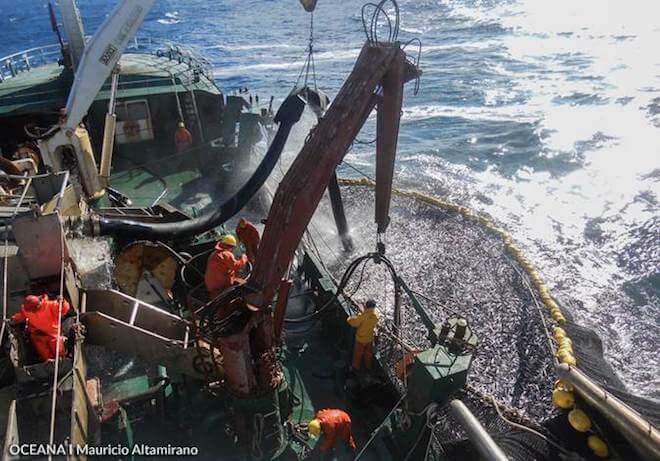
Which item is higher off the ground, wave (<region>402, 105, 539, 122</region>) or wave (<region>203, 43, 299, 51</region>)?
wave (<region>203, 43, 299, 51</region>)

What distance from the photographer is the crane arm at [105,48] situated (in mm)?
10672

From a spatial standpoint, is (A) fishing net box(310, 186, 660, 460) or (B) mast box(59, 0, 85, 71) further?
(B) mast box(59, 0, 85, 71)

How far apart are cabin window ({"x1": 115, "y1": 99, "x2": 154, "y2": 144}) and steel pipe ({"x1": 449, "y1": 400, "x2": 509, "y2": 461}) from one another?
17.5 metres

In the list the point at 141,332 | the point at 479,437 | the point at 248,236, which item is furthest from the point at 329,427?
the point at 248,236

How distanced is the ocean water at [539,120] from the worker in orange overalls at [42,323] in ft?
44.5

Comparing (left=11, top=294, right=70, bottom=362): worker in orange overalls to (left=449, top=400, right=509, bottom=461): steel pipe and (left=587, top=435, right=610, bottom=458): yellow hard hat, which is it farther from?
(left=587, top=435, right=610, bottom=458): yellow hard hat

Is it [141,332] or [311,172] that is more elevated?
[311,172]

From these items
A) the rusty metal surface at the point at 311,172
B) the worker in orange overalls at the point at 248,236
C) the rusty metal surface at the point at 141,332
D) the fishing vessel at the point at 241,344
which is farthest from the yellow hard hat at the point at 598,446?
the worker in orange overalls at the point at 248,236

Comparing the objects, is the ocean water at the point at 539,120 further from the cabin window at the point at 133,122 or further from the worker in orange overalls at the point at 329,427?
the cabin window at the point at 133,122

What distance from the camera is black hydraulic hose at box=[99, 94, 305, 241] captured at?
965 cm

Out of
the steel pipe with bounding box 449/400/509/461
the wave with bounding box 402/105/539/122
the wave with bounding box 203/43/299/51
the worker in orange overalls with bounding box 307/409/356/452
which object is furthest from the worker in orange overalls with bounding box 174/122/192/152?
the wave with bounding box 203/43/299/51

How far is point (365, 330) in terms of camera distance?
842 centimetres

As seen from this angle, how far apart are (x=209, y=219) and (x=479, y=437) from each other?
8.30 metres

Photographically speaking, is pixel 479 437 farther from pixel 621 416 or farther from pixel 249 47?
pixel 249 47
